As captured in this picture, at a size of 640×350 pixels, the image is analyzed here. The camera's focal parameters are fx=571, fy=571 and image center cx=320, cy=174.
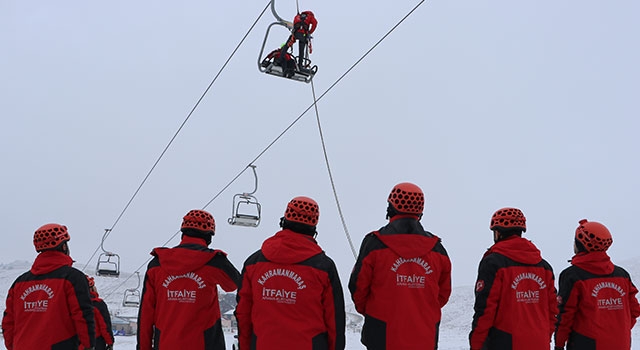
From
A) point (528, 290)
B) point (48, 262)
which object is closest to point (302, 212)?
point (528, 290)

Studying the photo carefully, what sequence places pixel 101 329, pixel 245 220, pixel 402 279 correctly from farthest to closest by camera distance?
pixel 245 220, pixel 101 329, pixel 402 279

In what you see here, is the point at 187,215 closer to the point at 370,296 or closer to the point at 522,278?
the point at 370,296

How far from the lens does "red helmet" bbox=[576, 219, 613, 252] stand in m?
4.53

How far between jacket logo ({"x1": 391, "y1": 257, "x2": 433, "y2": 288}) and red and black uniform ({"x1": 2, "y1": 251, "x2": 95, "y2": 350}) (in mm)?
2555

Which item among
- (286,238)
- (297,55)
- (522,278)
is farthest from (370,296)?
(297,55)

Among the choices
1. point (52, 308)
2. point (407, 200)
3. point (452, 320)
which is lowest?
point (452, 320)

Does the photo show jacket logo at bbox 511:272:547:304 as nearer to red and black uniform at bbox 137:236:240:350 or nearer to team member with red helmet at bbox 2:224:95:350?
red and black uniform at bbox 137:236:240:350

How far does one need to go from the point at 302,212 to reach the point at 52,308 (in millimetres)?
2283

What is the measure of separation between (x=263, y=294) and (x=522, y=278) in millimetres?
1843

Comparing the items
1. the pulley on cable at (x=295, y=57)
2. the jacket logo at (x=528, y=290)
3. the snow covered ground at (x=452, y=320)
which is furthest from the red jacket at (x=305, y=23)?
the snow covered ground at (x=452, y=320)

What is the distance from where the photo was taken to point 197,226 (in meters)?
4.37

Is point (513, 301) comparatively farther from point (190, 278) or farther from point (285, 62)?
point (285, 62)

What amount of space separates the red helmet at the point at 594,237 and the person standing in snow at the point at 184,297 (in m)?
2.75

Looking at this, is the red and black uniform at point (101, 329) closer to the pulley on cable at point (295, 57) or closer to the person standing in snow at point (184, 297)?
the person standing in snow at point (184, 297)
